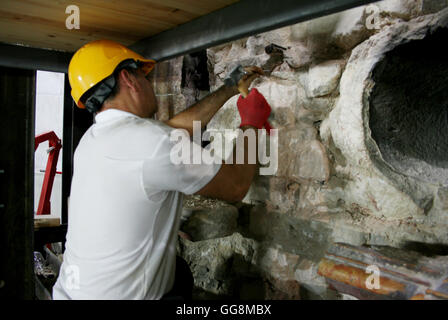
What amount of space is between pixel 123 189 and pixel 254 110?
617 mm

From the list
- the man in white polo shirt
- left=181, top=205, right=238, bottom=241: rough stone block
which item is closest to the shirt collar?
the man in white polo shirt

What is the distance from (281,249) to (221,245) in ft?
1.22

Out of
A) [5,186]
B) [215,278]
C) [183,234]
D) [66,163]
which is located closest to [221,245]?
[215,278]

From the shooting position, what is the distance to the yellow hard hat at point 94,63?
1.33 meters

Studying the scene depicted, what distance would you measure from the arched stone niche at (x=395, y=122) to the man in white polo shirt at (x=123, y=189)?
0.39 metres

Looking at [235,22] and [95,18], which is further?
[95,18]

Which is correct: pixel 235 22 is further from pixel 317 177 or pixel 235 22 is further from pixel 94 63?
pixel 317 177

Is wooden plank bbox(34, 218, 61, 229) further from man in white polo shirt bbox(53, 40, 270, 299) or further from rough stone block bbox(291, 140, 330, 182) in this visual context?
rough stone block bbox(291, 140, 330, 182)

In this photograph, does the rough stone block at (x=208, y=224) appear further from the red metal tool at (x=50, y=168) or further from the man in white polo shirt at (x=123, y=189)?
the red metal tool at (x=50, y=168)

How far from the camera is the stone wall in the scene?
3.81ft

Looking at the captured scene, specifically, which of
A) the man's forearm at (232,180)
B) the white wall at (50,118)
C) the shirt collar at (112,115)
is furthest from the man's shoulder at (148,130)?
the white wall at (50,118)

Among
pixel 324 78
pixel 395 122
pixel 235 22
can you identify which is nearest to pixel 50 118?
pixel 235 22

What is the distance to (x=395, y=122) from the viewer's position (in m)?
1.32
